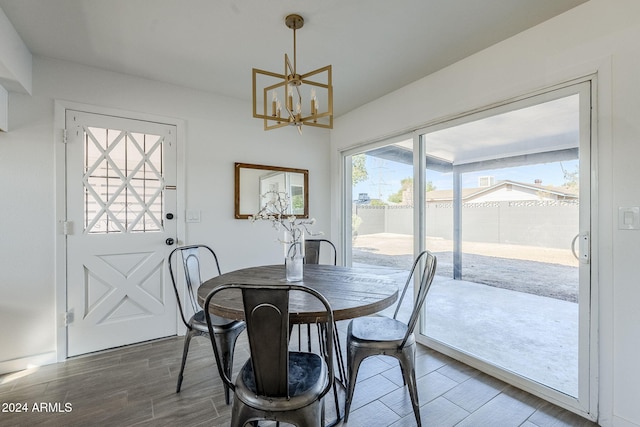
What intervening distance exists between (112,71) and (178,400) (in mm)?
2752

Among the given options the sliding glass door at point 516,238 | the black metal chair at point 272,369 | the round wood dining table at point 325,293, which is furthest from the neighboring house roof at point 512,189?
the black metal chair at point 272,369

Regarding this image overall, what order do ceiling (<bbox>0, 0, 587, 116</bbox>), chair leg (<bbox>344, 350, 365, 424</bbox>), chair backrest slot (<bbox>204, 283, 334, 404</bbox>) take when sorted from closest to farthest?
1. chair backrest slot (<bbox>204, 283, 334, 404</bbox>)
2. chair leg (<bbox>344, 350, 365, 424</bbox>)
3. ceiling (<bbox>0, 0, 587, 116</bbox>)

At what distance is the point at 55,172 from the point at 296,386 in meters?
2.61

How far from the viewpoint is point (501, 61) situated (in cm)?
220

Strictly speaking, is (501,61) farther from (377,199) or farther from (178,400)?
(178,400)

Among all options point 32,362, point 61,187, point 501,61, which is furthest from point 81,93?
point 501,61

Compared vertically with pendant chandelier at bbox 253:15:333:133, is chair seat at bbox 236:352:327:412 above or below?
below

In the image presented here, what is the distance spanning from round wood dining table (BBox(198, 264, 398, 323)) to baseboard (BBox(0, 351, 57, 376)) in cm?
173

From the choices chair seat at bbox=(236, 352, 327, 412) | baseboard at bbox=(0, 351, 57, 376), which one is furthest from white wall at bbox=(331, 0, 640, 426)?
baseboard at bbox=(0, 351, 57, 376)

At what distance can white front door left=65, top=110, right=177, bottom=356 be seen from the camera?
8.41 feet

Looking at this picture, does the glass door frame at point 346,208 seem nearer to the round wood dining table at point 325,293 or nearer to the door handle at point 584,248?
the round wood dining table at point 325,293

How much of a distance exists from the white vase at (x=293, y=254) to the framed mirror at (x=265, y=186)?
1544mm

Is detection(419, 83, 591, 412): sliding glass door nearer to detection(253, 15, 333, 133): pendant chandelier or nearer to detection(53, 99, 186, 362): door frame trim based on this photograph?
detection(253, 15, 333, 133): pendant chandelier

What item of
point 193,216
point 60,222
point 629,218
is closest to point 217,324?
point 193,216
